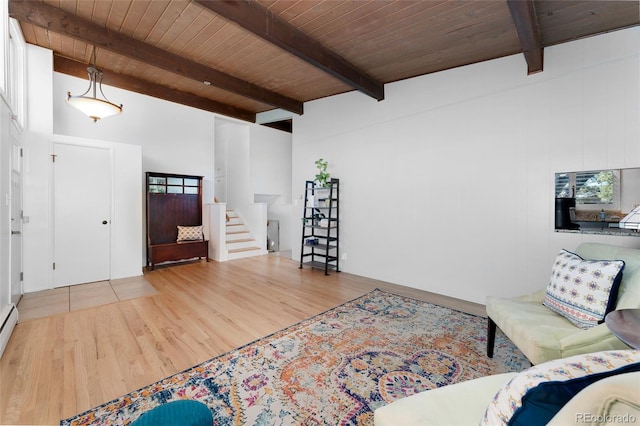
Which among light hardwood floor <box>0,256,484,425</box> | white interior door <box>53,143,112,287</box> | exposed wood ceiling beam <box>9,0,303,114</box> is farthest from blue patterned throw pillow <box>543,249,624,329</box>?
white interior door <box>53,143,112,287</box>

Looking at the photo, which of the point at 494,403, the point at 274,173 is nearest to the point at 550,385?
the point at 494,403

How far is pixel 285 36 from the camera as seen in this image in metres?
3.01

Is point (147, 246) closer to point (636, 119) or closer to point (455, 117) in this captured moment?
point (455, 117)

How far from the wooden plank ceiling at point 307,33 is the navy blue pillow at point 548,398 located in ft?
8.83

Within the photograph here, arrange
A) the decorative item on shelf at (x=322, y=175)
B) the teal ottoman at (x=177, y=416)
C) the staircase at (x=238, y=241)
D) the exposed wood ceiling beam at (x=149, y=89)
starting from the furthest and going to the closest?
the staircase at (x=238, y=241) < the decorative item on shelf at (x=322, y=175) < the exposed wood ceiling beam at (x=149, y=89) < the teal ottoman at (x=177, y=416)

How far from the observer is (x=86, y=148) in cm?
422

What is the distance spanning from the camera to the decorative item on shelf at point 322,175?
16.2ft

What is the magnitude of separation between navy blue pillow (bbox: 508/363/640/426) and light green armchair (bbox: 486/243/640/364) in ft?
3.86

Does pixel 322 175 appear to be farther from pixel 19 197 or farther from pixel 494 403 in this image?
pixel 494 403

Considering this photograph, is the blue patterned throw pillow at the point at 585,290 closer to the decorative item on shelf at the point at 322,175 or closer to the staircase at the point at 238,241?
the decorative item on shelf at the point at 322,175

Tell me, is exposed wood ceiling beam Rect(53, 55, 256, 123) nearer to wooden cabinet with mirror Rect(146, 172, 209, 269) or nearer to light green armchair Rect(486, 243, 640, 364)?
wooden cabinet with mirror Rect(146, 172, 209, 269)

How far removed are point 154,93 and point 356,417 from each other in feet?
19.2

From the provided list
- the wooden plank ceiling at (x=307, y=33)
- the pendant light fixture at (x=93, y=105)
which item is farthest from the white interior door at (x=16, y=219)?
the wooden plank ceiling at (x=307, y=33)

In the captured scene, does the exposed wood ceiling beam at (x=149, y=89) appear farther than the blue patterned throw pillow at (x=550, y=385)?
Yes
